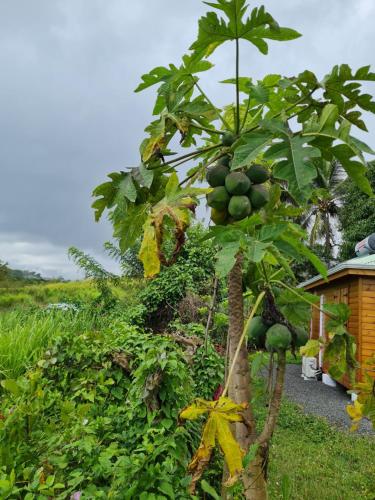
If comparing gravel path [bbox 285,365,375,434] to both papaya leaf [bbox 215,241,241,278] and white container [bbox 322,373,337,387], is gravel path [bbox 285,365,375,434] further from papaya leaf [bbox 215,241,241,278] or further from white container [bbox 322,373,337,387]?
papaya leaf [bbox 215,241,241,278]

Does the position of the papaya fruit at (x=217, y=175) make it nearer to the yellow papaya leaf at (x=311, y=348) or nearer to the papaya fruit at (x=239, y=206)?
the papaya fruit at (x=239, y=206)

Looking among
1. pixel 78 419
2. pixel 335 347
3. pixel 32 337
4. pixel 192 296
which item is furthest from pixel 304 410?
pixel 335 347

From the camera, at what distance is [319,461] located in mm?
4871

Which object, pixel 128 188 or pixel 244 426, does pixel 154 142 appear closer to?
pixel 128 188

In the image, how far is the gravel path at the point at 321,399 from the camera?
724 cm

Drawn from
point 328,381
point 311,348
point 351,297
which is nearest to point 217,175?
point 311,348

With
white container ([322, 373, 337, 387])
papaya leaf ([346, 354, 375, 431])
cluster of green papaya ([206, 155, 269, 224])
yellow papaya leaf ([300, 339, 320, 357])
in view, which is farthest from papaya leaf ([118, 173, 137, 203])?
white container ([322, 373, 337, 387])

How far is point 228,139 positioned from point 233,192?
21cm

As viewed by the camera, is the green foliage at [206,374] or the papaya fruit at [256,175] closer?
the papaya fruit at [256,175]

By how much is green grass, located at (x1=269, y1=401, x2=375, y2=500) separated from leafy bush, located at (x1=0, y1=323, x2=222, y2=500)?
176cm

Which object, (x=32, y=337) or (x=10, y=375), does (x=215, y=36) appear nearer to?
(x=10, y=375)

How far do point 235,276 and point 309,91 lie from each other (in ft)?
2.00

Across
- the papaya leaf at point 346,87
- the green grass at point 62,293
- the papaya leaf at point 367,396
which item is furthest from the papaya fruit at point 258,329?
the green grass at point 62,293

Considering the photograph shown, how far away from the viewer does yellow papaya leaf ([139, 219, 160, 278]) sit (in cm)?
109
